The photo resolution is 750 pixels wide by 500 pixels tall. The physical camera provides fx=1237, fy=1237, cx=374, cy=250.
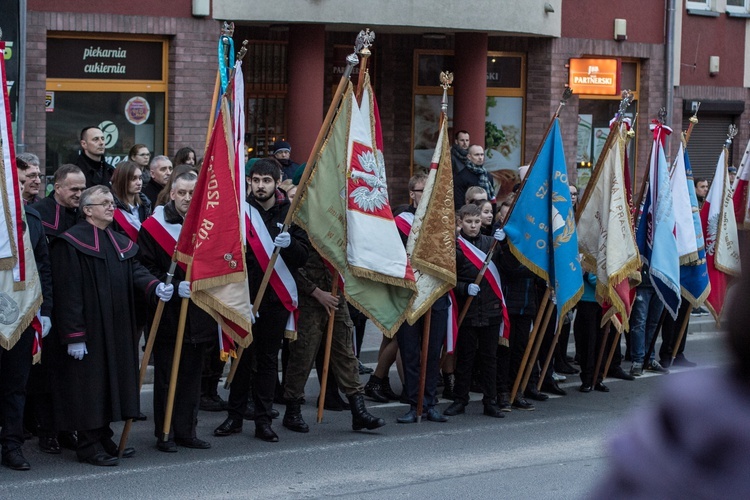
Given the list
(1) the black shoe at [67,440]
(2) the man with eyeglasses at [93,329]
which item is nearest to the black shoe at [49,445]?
(1) the black shoe at [67,440]

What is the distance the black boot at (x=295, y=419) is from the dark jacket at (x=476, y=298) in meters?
1.62

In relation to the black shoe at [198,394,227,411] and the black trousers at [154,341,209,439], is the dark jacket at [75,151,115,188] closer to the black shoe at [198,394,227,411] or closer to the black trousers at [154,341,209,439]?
the black shoe at [198,394,227,411]

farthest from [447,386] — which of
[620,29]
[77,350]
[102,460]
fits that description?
[620,29]

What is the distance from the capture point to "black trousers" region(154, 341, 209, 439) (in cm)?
815

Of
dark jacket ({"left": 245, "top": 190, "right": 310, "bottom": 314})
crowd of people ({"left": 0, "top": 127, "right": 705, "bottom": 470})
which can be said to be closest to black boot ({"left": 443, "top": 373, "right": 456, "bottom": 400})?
crowd of people ({"left": 0, "top": 127, "right": 705, "bottom": 470})

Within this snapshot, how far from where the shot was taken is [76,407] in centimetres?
755

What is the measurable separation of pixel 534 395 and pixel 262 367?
2.94m

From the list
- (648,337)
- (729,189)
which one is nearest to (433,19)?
(729,189)

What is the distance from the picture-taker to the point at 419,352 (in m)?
9.52

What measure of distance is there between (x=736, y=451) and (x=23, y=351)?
21.4 ft

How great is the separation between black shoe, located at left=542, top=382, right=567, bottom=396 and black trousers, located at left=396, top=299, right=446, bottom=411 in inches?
66.1

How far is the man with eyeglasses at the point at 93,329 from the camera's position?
7.55 metres

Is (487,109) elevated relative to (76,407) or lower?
elevated

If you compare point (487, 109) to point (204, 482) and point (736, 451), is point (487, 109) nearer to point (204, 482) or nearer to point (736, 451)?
point (204, 482)
